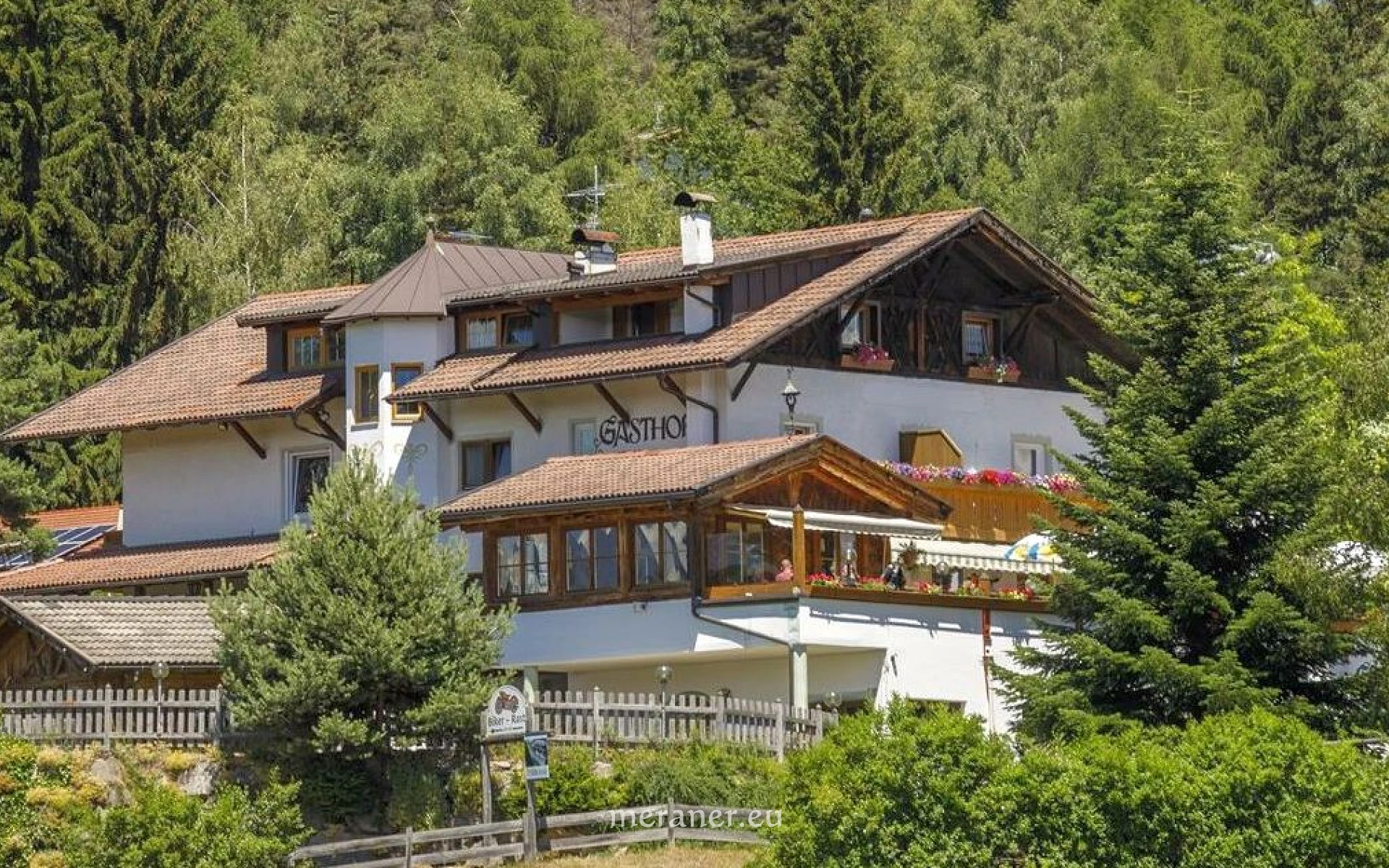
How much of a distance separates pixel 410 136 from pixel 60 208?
30.4 feet

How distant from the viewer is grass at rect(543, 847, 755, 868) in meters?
42.2

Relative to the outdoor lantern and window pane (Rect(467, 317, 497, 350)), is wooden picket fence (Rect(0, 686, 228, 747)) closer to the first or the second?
the outdoor lantern

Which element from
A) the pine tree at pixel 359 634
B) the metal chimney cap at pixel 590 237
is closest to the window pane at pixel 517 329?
the metal chimney cap at pixel 590 237

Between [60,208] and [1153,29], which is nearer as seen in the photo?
[60,208]

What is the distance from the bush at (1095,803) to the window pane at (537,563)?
1273 cm

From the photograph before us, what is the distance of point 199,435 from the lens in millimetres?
62750

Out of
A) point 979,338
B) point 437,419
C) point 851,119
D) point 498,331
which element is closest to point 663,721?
point 437,419

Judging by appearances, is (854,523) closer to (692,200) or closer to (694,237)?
(694,237)

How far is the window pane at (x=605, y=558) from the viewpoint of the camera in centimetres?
5178

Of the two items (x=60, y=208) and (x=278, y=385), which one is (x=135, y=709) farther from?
(x=60, y=208)

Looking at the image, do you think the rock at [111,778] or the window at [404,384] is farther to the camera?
the window at [404,384]

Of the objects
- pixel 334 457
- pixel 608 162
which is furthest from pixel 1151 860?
pixel 608 162

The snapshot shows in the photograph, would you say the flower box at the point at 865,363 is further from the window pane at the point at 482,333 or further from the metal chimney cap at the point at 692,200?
the window pane at the point at 482,333

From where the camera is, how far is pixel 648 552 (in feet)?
169
